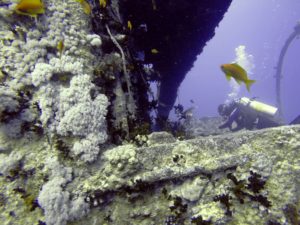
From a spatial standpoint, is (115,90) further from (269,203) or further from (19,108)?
(269,203)

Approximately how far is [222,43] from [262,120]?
201141mm

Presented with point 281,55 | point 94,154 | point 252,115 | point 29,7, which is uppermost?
point 281,55

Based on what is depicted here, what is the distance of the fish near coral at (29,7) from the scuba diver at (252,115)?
29.3 ft

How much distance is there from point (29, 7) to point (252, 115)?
366 inches

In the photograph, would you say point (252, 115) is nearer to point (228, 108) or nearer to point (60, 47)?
point (228, 108)

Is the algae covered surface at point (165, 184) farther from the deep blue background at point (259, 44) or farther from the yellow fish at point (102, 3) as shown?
the deep blue background at point (259, 44)

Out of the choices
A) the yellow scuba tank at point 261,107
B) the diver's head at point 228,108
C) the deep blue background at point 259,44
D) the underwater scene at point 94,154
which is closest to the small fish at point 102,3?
the underwater scene at point 94,154

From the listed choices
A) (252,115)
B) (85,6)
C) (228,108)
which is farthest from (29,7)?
(228,108)

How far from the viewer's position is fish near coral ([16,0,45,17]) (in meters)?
2.86

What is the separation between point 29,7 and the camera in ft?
9.59

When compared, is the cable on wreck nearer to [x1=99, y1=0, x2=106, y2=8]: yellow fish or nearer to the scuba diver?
the scuba diver

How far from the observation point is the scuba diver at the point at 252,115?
1003cm

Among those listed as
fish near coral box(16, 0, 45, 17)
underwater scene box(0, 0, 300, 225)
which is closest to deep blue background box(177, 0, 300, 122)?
underwater scene box(0, 0, 300, 225)

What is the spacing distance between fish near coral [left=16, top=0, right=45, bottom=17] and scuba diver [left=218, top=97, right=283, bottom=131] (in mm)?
8931
